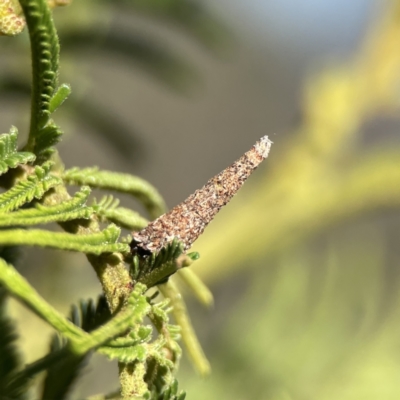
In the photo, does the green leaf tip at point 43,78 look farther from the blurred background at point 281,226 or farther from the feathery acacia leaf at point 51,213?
the blurred background at point 281,226

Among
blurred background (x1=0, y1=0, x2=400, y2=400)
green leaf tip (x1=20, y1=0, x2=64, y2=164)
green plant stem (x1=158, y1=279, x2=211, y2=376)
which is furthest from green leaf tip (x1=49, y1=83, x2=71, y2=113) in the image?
blurred background (x1=0, y1=0, x2=400, y2=400)

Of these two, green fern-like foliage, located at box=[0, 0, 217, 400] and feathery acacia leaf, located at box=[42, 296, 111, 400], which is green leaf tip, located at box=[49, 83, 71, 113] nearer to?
green fern-like foliage, located at box=[0, 0, 217, 400]

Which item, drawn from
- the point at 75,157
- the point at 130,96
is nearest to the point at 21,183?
the point at 75,157

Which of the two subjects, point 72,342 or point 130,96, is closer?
point 72,342

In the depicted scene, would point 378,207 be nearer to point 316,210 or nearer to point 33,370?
point 316,210

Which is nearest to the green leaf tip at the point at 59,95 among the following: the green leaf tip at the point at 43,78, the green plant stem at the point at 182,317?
the green leaf tip at the point at 43,78

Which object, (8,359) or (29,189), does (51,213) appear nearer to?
(29,189)

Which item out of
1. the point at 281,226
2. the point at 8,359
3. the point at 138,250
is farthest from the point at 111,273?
the point at 281,226
